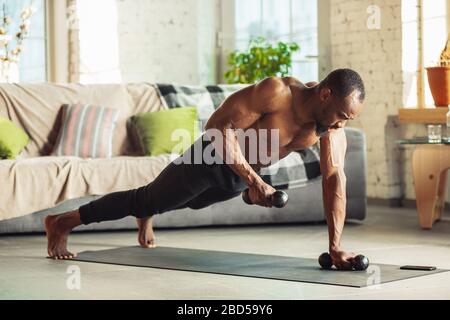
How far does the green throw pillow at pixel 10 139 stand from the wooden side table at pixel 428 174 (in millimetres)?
2366

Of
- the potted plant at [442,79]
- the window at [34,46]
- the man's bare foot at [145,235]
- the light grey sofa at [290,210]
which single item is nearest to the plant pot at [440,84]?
the potted plant at [442,79]

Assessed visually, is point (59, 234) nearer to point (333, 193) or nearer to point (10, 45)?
point (333, 193)

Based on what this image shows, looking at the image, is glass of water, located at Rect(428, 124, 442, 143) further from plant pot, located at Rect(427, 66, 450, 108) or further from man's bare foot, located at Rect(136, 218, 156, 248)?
man's bare foot, located at Rect(136, 218, 156, 248)

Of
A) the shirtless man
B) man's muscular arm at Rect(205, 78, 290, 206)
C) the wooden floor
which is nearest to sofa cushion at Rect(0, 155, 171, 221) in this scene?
the wooden floor

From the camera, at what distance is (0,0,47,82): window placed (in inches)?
328

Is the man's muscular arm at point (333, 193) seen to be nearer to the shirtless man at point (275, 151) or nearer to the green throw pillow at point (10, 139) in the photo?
the shirtless man at point (275, 151)

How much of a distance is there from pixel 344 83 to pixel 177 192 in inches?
37.6

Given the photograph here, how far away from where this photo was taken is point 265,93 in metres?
3.92

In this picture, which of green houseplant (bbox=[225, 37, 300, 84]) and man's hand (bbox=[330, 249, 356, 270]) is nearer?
man's hand (bbox=[330, 249, 356, 270])

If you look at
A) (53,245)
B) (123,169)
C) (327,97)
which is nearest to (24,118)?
(123,169)

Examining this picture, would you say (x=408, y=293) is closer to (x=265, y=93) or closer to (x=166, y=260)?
(x=265, y=93)

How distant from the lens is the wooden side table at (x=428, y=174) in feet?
18.7

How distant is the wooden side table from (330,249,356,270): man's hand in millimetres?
1724

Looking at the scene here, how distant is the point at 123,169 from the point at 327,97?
1999 mm
